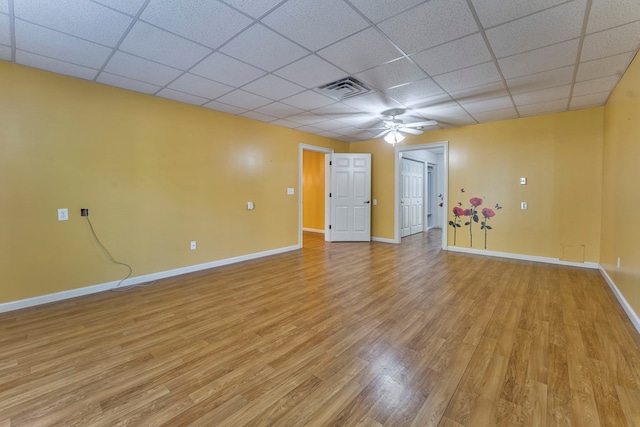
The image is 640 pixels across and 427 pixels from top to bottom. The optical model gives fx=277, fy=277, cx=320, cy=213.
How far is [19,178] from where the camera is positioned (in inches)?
115

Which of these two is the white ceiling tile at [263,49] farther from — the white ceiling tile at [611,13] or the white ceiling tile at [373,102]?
the white ceiling tile at [611,13]

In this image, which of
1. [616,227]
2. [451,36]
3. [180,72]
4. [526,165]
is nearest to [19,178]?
[180,72]

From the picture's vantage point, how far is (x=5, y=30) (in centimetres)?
230

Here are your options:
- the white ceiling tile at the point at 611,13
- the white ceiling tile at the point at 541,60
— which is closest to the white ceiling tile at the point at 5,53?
the white ceiling tile at the point at 541,60

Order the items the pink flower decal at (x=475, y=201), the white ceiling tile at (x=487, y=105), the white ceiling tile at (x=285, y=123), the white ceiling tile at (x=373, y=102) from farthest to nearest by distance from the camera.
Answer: the pink flower decal at (x=475, y=201) < the white ceiling tile at (x=285, y=123) < the white ceiling tile at (x=487, y=105) < the white ceiling tile at (x=373, y=102)

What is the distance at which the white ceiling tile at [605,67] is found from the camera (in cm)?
271

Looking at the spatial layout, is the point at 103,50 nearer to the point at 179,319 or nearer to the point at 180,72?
the point at 180,72

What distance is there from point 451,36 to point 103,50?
3.20 metres

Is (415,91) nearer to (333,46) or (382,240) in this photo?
(333,46)

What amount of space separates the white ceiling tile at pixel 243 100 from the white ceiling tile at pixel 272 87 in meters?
0.14

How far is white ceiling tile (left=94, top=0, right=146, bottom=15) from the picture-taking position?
1.98 meters

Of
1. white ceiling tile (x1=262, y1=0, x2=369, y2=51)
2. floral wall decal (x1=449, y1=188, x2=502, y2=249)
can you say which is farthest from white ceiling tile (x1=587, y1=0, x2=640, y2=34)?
floral wall decal (x1=449, y1=188, x2=502, y2=249)

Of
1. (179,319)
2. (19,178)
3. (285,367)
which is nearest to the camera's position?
(285,367)

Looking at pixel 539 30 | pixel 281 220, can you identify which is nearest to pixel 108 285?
pixel 281 220
